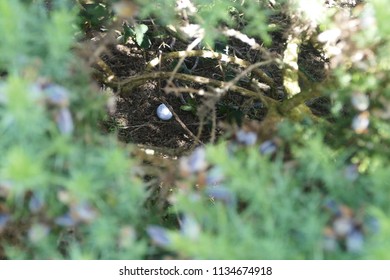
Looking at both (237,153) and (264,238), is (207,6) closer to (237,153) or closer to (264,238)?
(237,153)

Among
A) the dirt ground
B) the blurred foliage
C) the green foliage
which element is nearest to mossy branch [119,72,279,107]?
the dirt ground

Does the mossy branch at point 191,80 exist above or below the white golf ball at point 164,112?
above

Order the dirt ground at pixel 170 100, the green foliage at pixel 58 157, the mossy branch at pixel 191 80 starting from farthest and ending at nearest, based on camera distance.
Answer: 1. the dirt ground at pixel 170 100
2. the mossy branch at pixel 191 80
3. the green foliage at pixel 58 157

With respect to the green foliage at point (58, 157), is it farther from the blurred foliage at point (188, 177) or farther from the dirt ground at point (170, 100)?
the dirt ground at point (170, 100)

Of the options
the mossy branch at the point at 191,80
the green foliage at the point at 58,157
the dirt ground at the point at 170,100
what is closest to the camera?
the green foliage at the point at 58,157

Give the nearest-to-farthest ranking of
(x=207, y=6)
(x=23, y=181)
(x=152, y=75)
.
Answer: (x=23, y=181) < (x=207, y=6) < (x=152, y=75)

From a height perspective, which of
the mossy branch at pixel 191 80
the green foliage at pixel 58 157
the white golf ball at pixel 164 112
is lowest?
the white golf ball at pixel 164 112

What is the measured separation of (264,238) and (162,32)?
134 centimetres

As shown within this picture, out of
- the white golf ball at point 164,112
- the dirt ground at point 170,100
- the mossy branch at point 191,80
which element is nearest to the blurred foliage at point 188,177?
the mossy branch at point 191,80

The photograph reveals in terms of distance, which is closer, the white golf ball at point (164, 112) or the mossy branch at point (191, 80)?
the mossy branch at point (191, 80)

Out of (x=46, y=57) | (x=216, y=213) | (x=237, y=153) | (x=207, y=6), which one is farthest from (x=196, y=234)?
(x=207, y=6)

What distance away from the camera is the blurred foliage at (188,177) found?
978 millimetres

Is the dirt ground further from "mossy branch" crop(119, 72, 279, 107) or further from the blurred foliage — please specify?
the blurred foliage

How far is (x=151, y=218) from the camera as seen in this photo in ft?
4.12
